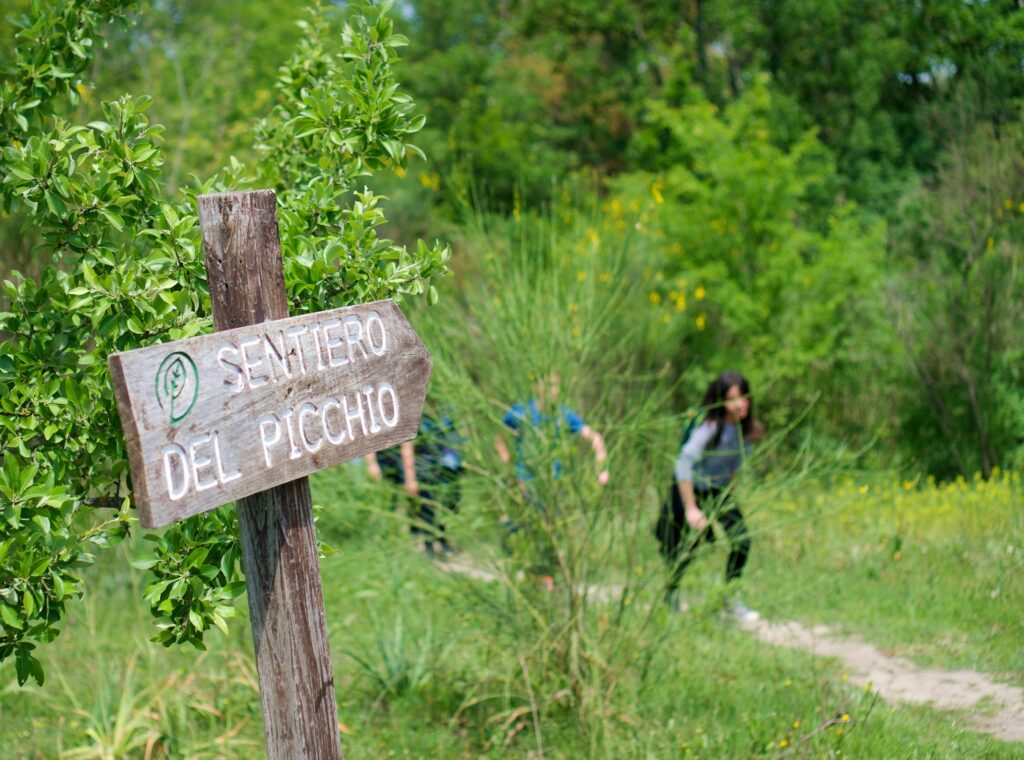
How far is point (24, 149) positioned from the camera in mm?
2312

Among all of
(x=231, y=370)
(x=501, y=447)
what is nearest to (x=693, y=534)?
(x=501, y=447)

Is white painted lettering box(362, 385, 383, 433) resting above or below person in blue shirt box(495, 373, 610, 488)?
above

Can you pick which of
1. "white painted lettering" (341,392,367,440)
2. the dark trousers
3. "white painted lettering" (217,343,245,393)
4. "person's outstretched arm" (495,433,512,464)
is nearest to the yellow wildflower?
the dark trousers

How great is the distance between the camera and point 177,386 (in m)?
1.85

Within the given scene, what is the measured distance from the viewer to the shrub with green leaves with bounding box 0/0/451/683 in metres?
2.22

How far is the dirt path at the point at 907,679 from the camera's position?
165 inches

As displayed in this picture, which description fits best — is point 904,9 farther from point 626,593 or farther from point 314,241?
point 314,241

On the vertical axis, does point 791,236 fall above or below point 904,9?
Result: below

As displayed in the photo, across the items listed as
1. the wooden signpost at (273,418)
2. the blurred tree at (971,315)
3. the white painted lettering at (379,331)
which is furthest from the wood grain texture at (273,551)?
the blurred tree at (971,315)

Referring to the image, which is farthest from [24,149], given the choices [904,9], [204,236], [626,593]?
[904,9]

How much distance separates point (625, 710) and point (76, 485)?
7.64ft

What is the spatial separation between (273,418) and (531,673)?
2.59 m

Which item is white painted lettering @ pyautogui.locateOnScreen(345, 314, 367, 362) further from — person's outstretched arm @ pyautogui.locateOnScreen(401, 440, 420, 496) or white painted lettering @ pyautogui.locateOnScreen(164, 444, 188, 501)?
person's outstretched arm @ pyautogui.locateOnScreen(401, 440, 420, 496)

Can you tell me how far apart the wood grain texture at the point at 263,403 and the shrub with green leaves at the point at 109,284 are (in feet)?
0.84
